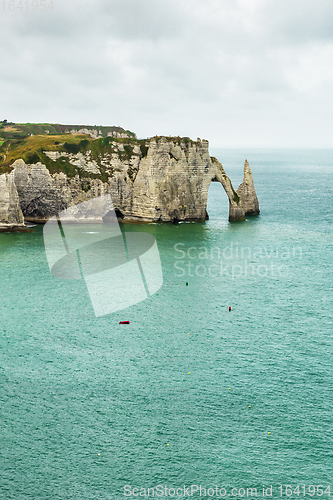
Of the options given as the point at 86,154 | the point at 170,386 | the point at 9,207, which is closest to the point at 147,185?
the point at 86,154

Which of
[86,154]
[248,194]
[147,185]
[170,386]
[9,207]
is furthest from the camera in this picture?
[248,194]

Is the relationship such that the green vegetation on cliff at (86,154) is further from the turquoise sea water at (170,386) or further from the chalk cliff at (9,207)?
the turquoise sea water at (170,386)

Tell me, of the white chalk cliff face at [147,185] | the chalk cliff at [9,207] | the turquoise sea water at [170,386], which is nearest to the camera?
the turquoise sea water at [170,386]

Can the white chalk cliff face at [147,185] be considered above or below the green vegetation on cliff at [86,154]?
below

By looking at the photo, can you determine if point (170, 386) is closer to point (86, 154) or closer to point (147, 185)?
point (147, 185)

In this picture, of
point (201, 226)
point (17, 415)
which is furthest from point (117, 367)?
point (201, 226)

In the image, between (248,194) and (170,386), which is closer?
(170,386)

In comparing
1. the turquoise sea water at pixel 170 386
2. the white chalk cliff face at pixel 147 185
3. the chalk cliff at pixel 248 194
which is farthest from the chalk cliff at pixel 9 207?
the chalk cliff at pixel 248 194
